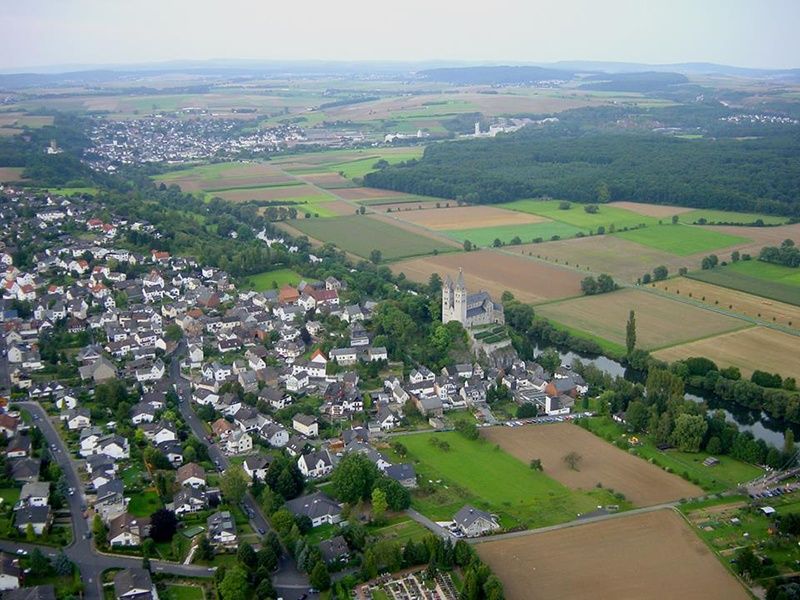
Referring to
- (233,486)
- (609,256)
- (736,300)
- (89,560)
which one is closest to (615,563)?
(233,486)

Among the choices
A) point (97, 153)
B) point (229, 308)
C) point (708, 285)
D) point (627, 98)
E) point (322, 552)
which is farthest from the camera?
point (627, 98)

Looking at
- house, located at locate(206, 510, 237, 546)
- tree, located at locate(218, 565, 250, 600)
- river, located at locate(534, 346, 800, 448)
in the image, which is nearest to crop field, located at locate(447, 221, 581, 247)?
river, located at locate(534, 346, 800, 448)

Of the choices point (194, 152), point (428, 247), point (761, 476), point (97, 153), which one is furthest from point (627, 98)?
point (761, 476)

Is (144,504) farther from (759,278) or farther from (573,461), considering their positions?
(759,278)

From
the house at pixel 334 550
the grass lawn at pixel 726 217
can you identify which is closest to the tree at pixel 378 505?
the house at pixel 334 550

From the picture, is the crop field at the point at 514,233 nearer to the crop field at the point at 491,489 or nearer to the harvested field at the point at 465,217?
the harvested field at the point at 465,217

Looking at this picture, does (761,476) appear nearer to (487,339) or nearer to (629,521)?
(629,521)
